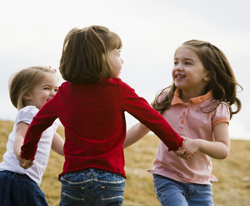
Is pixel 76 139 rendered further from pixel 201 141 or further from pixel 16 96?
pixel 16 96

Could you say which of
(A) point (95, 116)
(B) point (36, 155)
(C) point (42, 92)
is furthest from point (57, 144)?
(A) point (95, 116)

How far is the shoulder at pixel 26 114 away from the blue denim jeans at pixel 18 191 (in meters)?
0.47

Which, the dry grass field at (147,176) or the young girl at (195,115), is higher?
the young girl at (195,115)

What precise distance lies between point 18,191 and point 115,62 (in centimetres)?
146

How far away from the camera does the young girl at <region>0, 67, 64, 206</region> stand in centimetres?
325

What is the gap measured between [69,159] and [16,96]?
128 cm

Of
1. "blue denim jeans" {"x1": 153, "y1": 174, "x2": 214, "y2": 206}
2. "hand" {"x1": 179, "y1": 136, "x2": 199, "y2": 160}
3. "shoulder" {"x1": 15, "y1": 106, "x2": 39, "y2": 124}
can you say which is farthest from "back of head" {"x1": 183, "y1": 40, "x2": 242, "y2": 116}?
"shoulder" {"x1": 15, "y1": 106, "x2": 39, "y2": 124}

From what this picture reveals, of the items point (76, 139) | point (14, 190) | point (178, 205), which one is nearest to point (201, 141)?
point (178, 205)

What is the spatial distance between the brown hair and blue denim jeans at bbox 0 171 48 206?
1.25 m

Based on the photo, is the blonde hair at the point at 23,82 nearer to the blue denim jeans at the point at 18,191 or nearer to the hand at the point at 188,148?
the blue denim jeans at the point at 18,191

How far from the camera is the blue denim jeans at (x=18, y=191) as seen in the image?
3.25 m

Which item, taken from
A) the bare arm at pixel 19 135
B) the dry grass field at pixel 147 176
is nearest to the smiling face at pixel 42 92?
the bare arm at pixel 19 135

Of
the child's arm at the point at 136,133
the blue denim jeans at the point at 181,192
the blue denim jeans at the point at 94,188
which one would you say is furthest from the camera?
the child's arm at the point at 136,133

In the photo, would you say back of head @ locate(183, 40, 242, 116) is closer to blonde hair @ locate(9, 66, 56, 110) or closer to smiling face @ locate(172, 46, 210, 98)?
smiling face @ locate(172, 46, 210, 98)
